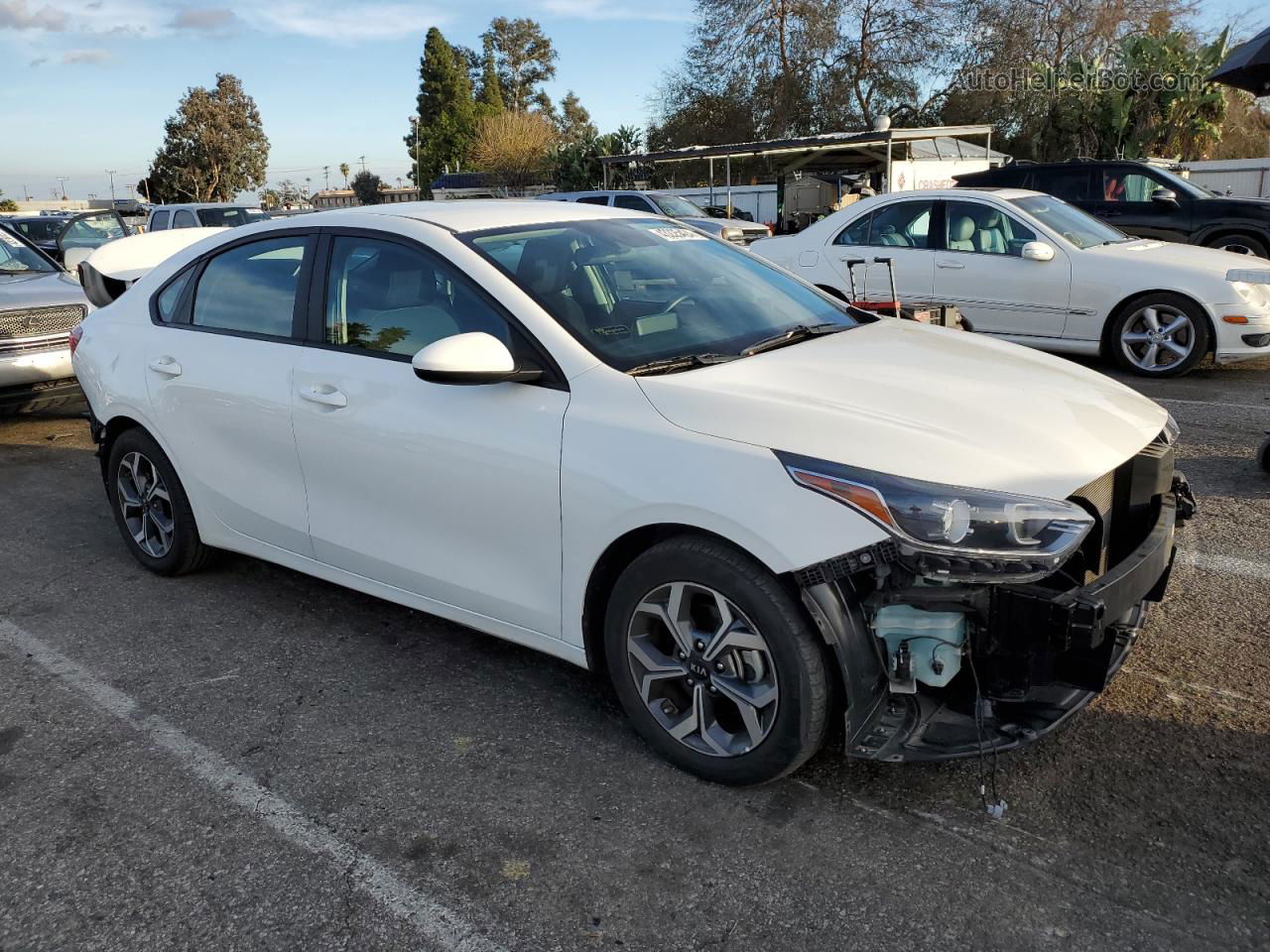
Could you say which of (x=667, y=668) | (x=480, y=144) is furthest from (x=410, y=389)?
(x=480, y=144)

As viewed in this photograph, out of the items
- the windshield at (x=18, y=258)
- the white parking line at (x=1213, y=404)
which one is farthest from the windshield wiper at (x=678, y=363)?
the windshield at (x=18, y=258)

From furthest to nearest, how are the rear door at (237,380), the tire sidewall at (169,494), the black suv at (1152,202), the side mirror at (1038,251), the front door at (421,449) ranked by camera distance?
the black suv at (1152,202) → the side mirror at (1038,251) → the tire sidewall at (169,494) → the rear door at (237,380) → the front door at (421,449)

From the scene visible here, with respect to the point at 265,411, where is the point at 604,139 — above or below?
above

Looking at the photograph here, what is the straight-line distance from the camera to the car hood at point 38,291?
26.2 ft

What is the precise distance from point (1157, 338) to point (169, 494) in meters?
7.41

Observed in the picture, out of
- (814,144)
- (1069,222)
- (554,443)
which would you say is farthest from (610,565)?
(814,144)

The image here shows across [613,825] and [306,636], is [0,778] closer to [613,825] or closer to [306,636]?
[306,636]

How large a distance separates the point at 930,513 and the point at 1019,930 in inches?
38.0

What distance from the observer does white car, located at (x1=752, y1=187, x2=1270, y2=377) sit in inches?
322

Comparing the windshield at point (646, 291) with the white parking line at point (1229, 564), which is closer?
the windshield at point (646, 291)

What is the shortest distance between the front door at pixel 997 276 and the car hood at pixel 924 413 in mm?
5578

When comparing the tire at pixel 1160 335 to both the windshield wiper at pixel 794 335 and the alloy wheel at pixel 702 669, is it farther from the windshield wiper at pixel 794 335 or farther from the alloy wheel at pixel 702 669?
the alloy wheel at pixel 702 669

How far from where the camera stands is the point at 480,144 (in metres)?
49.3

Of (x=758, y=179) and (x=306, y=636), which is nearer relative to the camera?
(x=306, y=636)
